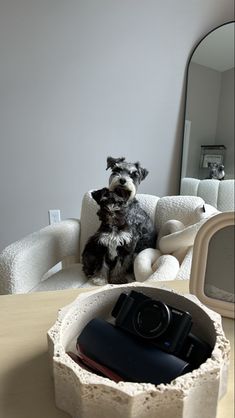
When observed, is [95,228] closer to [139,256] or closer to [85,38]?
[139,256]

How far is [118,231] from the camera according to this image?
1.30 m

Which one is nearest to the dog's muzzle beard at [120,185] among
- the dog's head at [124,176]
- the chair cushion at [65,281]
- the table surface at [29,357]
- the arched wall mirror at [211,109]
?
the dog's head at [124,176]

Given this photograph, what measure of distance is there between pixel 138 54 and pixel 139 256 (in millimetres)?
1129

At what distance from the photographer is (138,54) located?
5.75ft

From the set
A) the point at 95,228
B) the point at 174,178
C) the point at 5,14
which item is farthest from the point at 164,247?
the point at 5,14

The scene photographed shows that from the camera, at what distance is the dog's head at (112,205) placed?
122 cm

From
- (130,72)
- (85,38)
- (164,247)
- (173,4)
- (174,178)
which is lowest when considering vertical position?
(164,247)

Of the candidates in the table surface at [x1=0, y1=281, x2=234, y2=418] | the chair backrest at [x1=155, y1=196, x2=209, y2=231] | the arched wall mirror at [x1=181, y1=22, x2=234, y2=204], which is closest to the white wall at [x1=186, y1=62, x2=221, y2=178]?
the arched wall mirror at [x1=181, y1=22, x2=234, y2=204]

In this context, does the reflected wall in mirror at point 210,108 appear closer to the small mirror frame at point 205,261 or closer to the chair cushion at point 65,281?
the chair cushion at point 65,281

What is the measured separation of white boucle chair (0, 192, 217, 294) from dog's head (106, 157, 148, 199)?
0.23 metres

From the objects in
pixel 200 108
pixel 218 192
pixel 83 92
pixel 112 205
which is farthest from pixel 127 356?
pixel 200 108

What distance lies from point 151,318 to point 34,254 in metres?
0.88

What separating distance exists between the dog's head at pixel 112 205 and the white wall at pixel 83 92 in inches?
24.9

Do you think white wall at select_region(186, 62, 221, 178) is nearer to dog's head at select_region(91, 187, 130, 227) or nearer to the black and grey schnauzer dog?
the black and grey schnauzer dog
